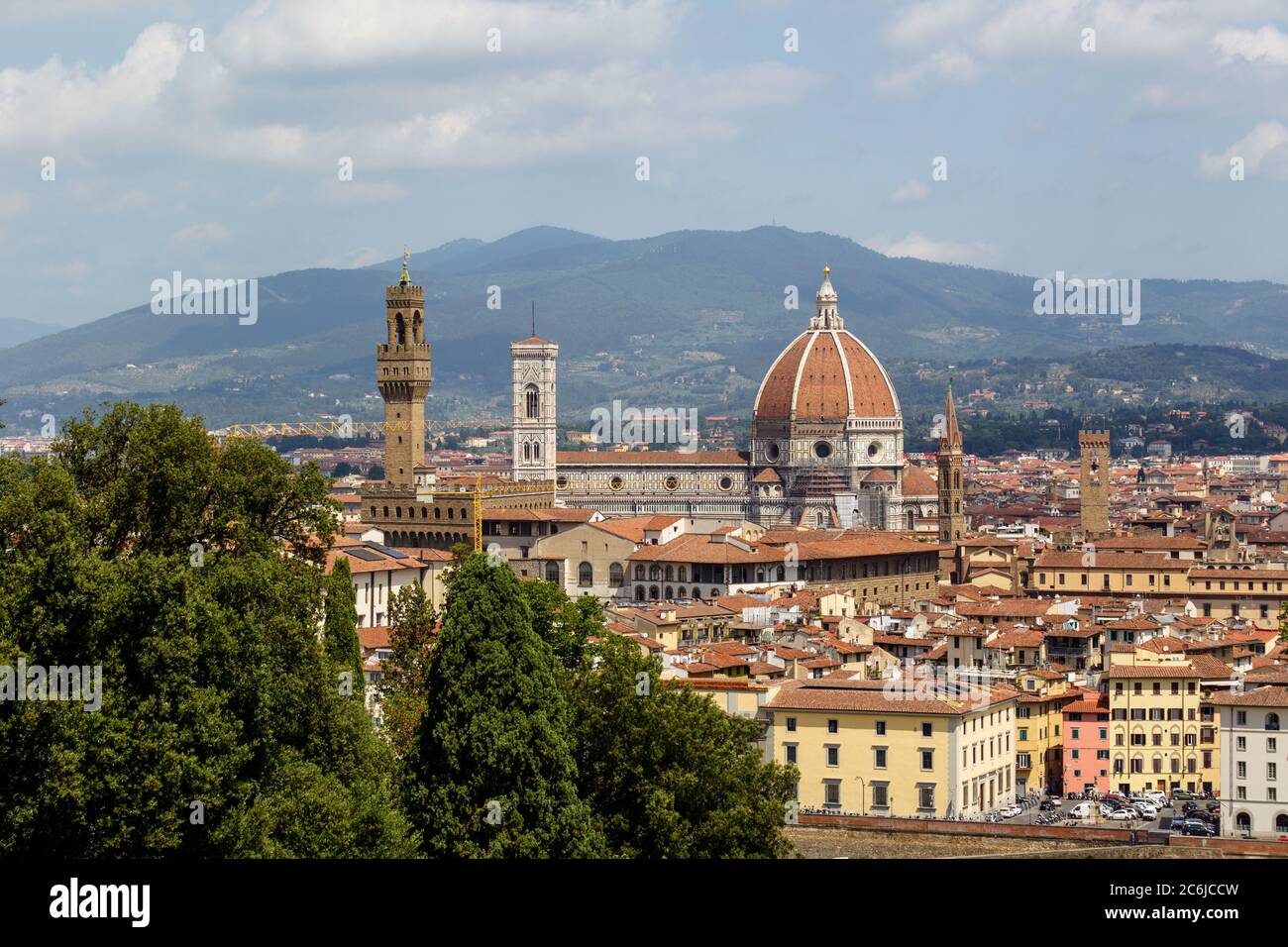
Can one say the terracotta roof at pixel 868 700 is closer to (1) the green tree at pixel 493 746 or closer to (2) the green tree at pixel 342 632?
(2) the green tree at pixel 342 632

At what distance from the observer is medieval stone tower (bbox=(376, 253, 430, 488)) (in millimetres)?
79062

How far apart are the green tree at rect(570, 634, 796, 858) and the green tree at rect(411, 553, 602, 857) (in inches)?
34.1

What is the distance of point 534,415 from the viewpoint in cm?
11788

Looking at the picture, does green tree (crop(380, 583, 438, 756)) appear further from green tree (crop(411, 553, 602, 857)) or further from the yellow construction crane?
the yellow construction crane

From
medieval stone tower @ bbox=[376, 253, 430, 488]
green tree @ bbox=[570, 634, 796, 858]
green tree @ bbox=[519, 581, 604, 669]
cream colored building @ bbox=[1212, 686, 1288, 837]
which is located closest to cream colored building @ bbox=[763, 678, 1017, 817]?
cream colored building @ bbox=[1212, 686, 1288, 837]

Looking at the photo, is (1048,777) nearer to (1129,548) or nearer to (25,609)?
(25,609)

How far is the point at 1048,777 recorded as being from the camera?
146 ft

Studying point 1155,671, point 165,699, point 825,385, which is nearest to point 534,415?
point 825,385

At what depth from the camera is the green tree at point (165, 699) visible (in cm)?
2216

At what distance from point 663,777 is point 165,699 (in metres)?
7.20

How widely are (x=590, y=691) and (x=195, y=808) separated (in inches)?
315

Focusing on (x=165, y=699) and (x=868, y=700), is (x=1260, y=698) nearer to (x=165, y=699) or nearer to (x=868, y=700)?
(x=868, y=700)
